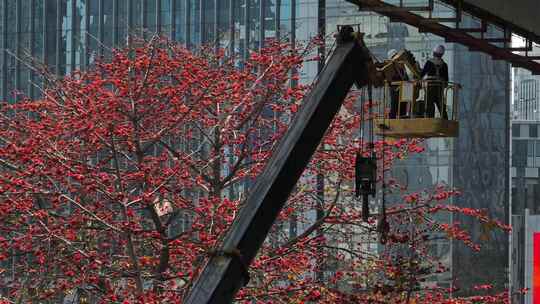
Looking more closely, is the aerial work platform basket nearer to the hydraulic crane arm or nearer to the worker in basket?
the worker in basket

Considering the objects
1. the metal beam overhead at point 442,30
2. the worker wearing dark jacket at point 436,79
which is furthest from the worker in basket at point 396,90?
the metal beam overhead at point 442,30

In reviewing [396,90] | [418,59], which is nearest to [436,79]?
[396,90]

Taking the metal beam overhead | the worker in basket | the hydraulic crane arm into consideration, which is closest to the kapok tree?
the metal beam overhead

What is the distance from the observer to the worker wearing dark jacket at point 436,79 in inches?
749

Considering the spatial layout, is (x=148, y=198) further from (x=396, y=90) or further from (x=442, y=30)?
(x=396, y=90)

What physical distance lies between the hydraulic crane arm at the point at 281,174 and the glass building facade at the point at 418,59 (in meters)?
50.3

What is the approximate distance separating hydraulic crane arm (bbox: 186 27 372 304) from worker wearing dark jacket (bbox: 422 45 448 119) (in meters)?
3.65

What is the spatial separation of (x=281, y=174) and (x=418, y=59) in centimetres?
5599

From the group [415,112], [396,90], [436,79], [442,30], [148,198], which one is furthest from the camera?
[148,198]

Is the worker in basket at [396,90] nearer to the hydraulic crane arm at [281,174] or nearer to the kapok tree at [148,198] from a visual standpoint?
the hydraulic crane arm at [281,174]

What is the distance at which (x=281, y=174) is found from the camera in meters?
13.8

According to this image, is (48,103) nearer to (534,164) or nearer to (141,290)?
(141,290)

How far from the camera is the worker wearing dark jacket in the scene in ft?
62.4

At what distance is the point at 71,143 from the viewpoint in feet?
87.7
